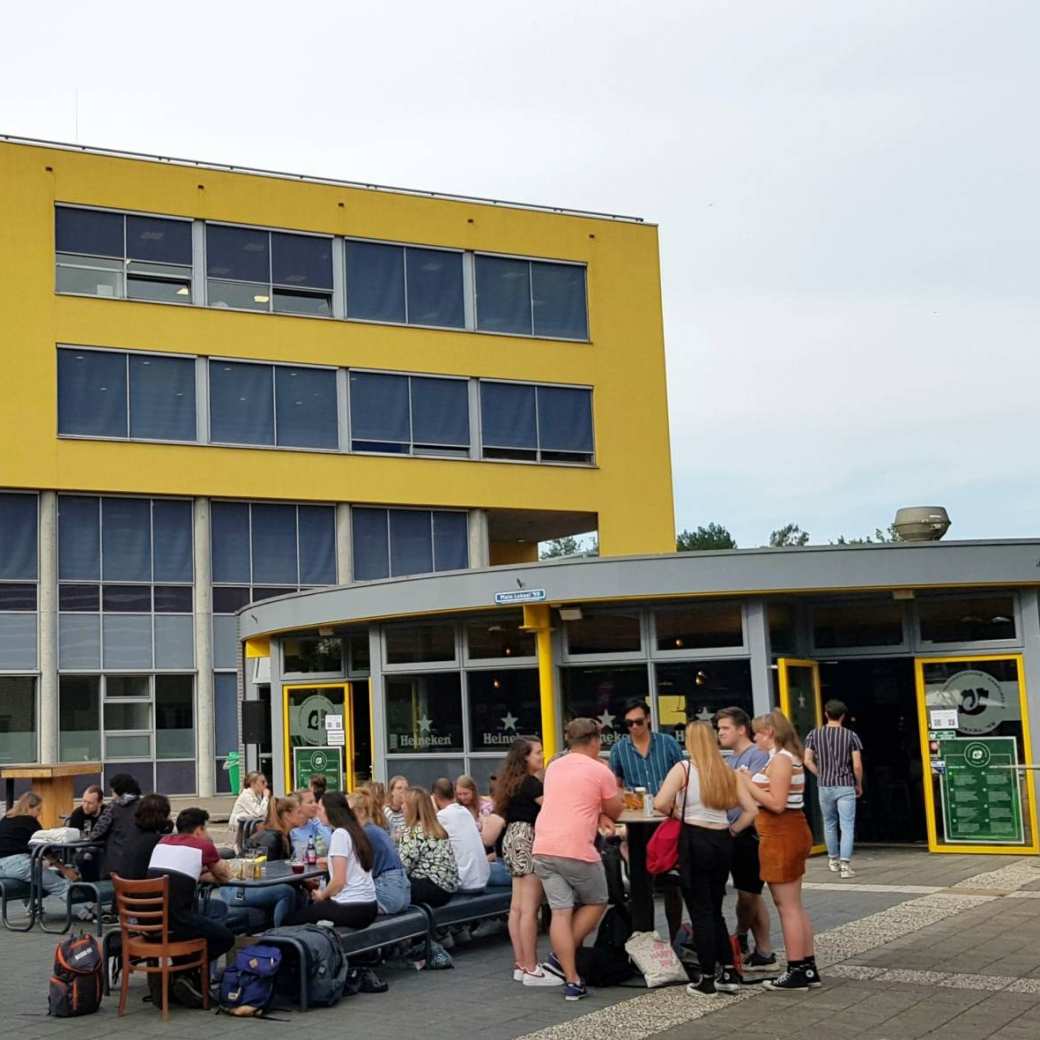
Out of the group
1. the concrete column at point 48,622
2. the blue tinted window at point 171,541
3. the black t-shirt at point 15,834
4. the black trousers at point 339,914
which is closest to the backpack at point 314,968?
the black trousers at point 339,914

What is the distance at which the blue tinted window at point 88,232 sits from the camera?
32.2m

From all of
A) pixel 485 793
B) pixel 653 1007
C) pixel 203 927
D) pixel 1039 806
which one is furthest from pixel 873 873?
pixel 203 927

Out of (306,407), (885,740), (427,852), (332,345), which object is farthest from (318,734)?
(332,345)

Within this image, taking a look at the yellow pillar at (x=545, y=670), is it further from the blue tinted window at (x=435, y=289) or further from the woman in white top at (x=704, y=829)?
the blue tinted window at (x=435, y=289)

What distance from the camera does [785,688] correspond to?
53.1 feet

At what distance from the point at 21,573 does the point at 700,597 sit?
62.8 ft

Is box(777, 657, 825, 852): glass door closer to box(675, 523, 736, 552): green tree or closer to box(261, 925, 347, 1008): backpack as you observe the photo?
box(261, 925, 347, 1008): backpack

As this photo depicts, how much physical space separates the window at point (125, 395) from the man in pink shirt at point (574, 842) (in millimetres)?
24484

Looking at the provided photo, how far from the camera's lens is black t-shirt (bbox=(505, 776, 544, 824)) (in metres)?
10.4

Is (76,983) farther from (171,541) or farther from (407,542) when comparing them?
(407,542)

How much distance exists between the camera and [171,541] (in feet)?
106

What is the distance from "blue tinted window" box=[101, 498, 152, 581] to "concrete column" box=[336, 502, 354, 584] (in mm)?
4272

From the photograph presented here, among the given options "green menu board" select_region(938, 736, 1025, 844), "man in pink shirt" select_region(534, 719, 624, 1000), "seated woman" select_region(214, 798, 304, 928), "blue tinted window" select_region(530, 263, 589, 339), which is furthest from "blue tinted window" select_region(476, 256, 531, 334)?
"man in pink shirt" select_region(534, 719, 624, 1000)

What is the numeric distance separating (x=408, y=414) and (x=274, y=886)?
81.6 feet
